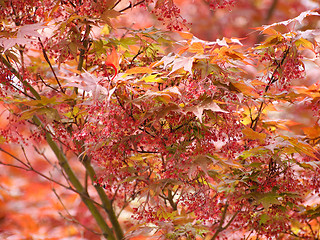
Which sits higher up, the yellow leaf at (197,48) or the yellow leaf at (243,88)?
the yellow leaf at (197,48)

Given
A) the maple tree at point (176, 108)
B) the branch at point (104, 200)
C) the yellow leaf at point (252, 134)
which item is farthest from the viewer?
the branch at point (104, 200)

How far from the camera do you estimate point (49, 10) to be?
1.25m

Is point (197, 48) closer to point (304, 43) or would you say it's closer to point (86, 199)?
point (304, 43)

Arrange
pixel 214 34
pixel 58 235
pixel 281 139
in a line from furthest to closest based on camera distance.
→ pixel 214 34, pixel 58 235, pixel 281 139

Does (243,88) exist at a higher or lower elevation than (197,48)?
lower

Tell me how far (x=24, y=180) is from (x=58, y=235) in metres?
0.60

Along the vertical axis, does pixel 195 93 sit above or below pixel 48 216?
below

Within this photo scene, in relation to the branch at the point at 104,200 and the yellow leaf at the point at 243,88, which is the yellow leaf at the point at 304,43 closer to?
the yellow leaf at the point at 243,88

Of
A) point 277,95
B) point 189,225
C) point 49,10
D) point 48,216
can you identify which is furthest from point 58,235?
point 277,95

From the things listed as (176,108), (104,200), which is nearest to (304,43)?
(176,108)

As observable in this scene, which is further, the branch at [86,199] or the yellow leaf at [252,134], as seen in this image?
the branch at [86,199]

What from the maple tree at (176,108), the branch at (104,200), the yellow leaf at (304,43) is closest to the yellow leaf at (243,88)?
the maple tree at (176,108)

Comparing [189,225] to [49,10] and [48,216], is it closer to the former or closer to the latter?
[49,10]

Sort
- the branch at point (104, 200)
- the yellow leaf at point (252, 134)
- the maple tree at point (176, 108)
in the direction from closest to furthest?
the maple tree at point (176, 108) → the yellow leaf at point (252, 134) → the branch at point (104, 200)
